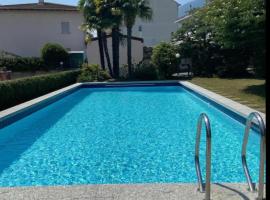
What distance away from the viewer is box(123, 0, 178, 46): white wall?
49250mm

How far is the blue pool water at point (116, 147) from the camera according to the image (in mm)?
6285

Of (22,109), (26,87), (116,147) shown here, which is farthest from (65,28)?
(116,147)

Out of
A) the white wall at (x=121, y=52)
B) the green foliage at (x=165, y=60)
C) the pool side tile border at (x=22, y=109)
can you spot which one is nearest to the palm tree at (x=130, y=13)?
the green foliage at (x=165, y=60)

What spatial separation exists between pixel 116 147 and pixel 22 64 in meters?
24.3

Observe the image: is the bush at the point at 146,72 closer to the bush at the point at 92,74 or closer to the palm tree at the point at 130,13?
the palm tree at the point at 130,13

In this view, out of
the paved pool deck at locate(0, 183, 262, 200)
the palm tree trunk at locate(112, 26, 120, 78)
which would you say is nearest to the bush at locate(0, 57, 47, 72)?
the palm tree trunk at locate(112, 26, 120, 78)

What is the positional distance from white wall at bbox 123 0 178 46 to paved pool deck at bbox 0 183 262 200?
4549cm

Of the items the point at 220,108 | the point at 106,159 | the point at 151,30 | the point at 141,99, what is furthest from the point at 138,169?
the point at 151,30

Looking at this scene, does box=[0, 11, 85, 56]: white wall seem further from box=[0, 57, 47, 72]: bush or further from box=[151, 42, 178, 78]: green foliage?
box=[151, 42, 178, 78]: green foliage

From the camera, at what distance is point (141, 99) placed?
17.4m

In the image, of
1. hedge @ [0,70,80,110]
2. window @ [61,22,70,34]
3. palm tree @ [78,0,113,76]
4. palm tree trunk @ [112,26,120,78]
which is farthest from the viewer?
window @ [61,22,70,34]

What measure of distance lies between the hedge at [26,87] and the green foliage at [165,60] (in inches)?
241

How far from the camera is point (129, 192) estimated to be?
4312 mm

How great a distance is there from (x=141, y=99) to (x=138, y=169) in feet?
35.7
